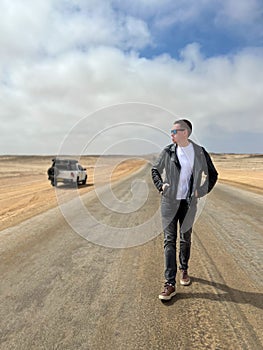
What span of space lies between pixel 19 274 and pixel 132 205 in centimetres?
654

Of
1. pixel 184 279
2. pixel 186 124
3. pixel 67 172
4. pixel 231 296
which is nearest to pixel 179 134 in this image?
pixel 186 124

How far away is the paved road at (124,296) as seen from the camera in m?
2.75

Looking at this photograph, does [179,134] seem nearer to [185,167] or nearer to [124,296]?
[185,167]

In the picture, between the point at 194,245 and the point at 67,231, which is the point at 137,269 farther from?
the point at 67,231

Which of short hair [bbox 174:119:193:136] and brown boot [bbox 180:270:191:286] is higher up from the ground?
short hair [bbox 174:119:193:136]

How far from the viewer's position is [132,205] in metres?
10.7

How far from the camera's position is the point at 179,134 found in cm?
363

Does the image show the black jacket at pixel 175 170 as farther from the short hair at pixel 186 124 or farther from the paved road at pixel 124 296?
the paved road at pixel 124 296

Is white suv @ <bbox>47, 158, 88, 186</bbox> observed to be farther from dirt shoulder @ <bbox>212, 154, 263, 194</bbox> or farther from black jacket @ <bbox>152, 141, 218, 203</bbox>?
black jacket @ <bbox>152, 141, 218, 203</bbox>

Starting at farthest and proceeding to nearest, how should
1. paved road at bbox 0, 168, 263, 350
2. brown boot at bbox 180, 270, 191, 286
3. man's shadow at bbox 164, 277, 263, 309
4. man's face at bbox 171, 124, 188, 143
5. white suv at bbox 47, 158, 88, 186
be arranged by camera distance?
white suv at bbox 47, 158, 88, 186 → brown boot at bbox 180, 270, 191, 286 → man's face at bbox 171, 124, 188, 143 → man's shadow at bbox 164, 277, 263, 309 → paved road at bbox 0, 168, 263, 350

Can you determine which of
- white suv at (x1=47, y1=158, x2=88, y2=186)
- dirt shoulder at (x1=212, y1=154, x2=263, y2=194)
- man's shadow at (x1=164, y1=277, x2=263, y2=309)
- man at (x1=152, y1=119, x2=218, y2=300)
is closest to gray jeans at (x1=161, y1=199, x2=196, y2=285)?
man at (x1=152, y1=119, x2=218, y2=300)

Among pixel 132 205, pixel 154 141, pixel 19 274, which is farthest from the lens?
pixel 132 205

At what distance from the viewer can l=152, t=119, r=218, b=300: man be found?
3.66 metres

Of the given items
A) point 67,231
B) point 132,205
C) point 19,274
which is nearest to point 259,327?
point 19,274
